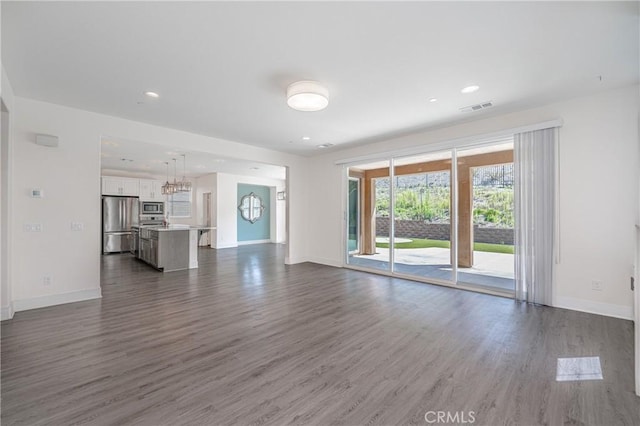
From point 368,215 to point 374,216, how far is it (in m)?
0.20

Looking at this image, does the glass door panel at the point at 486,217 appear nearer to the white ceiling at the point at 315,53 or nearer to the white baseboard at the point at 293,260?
the white ceiling at the point at 315,53

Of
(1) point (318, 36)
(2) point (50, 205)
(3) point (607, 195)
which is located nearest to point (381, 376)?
(1) point (318, 36)

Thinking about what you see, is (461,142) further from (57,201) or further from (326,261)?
(57,201)

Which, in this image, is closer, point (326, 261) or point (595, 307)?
point (595, 307)

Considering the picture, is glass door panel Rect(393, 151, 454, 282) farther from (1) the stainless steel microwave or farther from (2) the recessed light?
(1) the stainless steel microwave

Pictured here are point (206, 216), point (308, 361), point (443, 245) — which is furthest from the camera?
point (206, 216)

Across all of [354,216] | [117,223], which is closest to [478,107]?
[354,216]

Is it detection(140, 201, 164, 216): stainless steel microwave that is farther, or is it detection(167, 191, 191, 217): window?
detection(167, 191, 191, 217): window

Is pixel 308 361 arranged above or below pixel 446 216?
below

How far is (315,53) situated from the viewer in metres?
2.61

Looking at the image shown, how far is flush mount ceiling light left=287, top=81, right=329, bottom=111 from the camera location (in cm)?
307

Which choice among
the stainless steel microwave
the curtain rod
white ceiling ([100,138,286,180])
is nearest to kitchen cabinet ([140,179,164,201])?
the stainless steel microwave

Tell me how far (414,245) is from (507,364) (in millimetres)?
3439

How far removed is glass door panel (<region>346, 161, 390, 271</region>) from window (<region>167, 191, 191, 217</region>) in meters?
7.48
